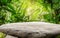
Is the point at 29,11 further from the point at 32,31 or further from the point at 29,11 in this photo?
the point at 32,31

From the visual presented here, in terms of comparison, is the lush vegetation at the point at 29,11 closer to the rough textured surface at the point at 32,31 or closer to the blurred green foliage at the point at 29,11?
the blurred green foliage at the point at 29,11

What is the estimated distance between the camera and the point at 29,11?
5867 mm

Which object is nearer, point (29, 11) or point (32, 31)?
point (32, 31)

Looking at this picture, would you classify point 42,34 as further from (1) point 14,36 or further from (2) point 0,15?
(2) point 0,15

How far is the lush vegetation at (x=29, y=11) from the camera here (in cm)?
555

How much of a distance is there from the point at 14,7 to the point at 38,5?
0.65 metres

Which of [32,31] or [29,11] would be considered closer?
[32,31]

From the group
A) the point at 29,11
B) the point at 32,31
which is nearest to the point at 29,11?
the point at 29,11

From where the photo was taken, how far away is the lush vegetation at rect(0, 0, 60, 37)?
555 centimetres

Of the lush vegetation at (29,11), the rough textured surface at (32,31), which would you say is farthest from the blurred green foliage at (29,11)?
the rough textured surface at (32,31)

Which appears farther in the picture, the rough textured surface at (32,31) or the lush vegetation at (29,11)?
the lush vegetation at (29,11)

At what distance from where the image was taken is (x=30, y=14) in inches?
230

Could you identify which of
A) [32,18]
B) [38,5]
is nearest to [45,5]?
[38,5]

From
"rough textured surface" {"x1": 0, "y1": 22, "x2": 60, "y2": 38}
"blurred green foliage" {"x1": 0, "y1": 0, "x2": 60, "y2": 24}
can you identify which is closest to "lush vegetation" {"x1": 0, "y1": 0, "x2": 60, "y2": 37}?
"blurred green foliage" {"x1": 0, "y1": 0, "x2": 60, "y2": 24}
